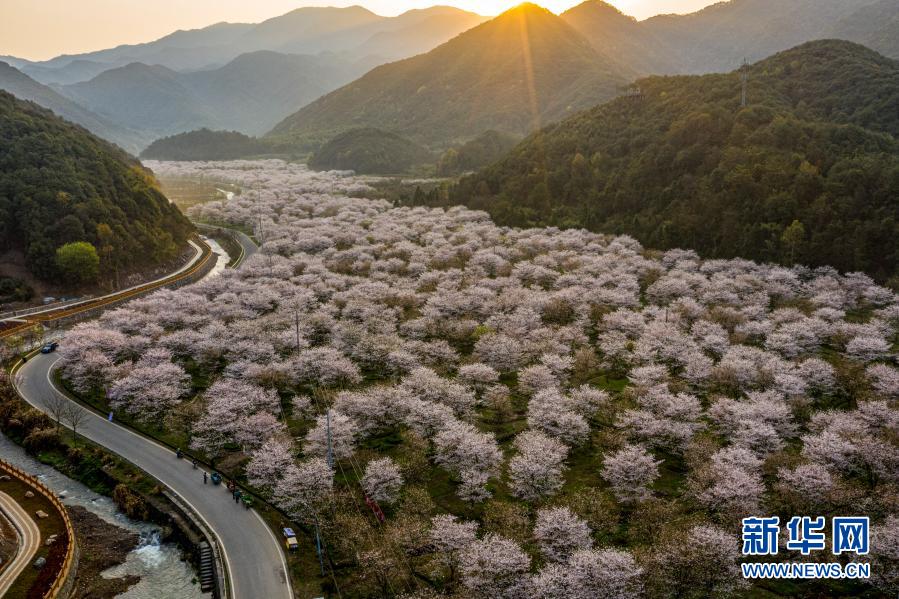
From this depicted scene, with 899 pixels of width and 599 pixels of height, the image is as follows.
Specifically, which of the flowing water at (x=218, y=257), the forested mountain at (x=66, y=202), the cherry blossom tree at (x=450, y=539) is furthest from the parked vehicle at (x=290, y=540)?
the flowing water at (x=218, y=257)

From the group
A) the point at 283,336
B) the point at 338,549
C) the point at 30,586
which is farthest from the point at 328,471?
the point at 283,336

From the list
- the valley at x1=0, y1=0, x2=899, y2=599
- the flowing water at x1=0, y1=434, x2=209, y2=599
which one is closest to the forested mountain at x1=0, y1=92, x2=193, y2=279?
the valley at x1=0, y1=0, x2=899, y2=599

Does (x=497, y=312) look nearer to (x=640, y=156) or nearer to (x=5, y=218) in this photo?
(x=640, y=156)

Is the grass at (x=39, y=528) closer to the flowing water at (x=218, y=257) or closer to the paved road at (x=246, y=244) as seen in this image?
the flowing water at (x=218, y=257)

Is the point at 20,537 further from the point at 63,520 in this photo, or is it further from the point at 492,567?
the point at 492,567

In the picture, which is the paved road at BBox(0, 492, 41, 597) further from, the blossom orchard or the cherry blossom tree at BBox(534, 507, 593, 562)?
the cherry blossom tree at BBox(534, 507, 593, 562)

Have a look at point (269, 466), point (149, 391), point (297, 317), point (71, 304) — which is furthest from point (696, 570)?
point (71, 304)
